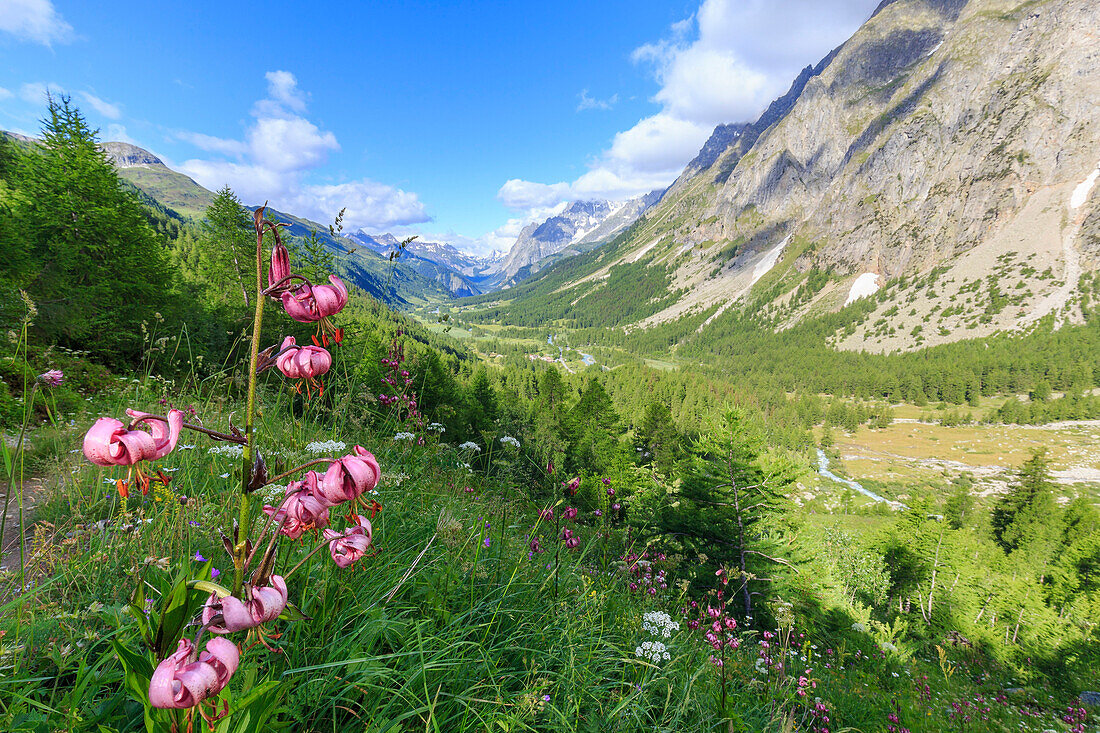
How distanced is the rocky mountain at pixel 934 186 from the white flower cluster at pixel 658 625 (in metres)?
144

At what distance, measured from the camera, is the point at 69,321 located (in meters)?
9.80

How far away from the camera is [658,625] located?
10.5ft

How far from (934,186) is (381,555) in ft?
556

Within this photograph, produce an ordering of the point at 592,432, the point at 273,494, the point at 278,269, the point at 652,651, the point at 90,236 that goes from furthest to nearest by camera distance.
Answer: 1. the point at 592,432
2. the point at 90,236
3. the point at 273,494
4. the point at 652,651
5. the point at 278,269

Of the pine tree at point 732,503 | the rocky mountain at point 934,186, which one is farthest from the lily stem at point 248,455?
the rocky mountain at point 934,186

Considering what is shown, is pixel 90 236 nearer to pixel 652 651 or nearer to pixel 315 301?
pixel 315 301

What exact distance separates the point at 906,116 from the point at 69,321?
188 metres

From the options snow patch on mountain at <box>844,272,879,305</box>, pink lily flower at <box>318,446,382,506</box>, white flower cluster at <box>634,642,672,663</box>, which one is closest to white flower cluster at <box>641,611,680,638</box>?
white flower cluster at <box>634,642,672,663</box>

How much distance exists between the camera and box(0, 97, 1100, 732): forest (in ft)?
4.62

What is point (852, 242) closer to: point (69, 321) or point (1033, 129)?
point (1033, 129)

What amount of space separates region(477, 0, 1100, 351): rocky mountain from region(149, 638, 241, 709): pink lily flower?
146 m

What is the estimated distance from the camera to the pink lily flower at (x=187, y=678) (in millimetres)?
898

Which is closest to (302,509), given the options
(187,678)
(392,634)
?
(187,678)

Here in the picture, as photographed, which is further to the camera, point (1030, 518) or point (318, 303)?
point (1030, 518)
